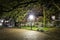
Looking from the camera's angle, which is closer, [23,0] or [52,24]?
[23,0]

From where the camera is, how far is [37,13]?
34062 mm

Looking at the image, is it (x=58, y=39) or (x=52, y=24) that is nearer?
(x=58, y=39)

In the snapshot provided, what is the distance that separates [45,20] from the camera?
87.9 feet

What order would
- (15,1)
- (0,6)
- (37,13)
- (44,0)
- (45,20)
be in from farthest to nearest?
(37,13), (45,20), (15,1), (0,6), (44,0)

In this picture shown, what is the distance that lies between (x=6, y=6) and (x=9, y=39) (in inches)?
126

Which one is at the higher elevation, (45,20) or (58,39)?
(45,20)

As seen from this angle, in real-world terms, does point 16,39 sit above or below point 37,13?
below

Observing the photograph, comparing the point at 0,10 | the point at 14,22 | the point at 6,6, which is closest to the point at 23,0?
the point at 6,6

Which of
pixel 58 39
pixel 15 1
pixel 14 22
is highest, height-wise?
pixel 15 1

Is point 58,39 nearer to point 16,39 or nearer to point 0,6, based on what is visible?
point 16,39

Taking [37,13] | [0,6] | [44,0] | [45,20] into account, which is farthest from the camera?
[37,13]

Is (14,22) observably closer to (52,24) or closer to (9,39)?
(52,24)

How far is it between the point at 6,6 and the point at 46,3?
3.74 m

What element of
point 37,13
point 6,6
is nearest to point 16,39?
point 6,6
